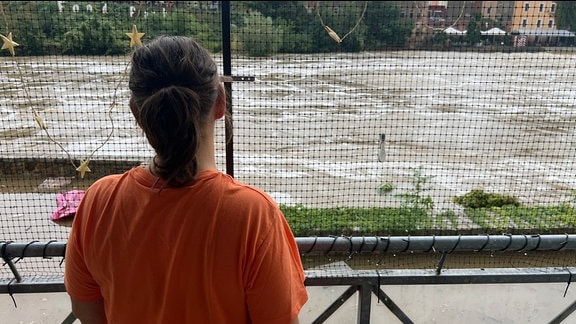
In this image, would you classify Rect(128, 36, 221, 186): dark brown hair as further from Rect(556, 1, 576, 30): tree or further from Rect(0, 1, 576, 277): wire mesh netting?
Rect(556, 1, 576, 30): tree

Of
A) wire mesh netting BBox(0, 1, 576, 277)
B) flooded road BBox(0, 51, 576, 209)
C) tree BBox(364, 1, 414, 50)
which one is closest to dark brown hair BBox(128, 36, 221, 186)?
wire mesh netting BBox(0, 1, 576, 277)

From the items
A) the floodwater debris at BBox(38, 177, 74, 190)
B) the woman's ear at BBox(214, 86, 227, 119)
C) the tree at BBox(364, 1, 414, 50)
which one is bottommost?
the floodwater debris at BBox(38, 177, 74, 190)

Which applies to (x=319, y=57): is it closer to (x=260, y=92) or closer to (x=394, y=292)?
(x=394, y=292)

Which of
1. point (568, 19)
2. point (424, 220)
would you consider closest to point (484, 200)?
point (424, 220)

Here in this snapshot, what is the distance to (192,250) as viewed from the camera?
860 mm

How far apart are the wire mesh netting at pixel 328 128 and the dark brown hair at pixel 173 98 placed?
0.33 meters

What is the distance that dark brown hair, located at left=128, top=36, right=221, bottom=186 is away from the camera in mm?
813

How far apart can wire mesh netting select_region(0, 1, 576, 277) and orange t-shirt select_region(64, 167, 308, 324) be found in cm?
30

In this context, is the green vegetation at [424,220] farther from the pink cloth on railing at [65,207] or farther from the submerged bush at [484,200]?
the pink cloth on railing at [65,207]

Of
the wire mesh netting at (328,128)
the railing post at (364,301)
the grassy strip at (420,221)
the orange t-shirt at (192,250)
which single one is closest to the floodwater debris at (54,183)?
the wire mesh netting at (328,128)

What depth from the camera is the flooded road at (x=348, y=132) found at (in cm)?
716

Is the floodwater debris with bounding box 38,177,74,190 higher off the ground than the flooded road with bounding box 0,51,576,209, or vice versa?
the flooded road with bounding box 0,51,576,209

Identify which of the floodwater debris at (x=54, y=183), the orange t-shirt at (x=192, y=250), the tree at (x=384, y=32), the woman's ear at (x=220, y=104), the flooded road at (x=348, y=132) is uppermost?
the tree at (x=384, y=32)

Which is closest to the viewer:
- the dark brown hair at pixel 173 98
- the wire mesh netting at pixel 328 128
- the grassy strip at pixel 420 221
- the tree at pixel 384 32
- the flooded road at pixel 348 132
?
the dark brown hair at pixel 173 98
